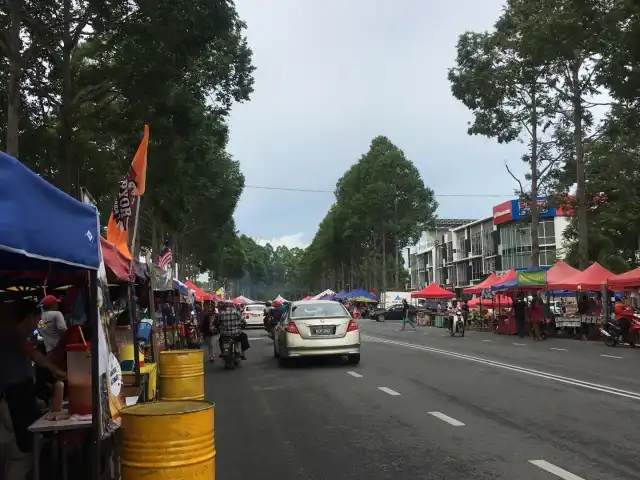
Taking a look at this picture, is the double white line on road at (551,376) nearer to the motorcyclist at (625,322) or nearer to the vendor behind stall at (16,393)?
the motorcyclist at (625,322)

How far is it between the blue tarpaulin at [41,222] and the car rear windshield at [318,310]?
11.3m

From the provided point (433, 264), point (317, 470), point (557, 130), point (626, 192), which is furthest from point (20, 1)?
point (433, 264)

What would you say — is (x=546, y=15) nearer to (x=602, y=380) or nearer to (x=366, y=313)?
(x=602, y=380)

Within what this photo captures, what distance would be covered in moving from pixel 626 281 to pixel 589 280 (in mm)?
2504

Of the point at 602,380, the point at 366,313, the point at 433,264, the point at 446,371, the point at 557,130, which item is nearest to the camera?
the point at 602,380

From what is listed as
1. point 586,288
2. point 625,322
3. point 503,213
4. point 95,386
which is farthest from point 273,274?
point 95,386

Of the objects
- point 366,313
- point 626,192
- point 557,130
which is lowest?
point 366,313

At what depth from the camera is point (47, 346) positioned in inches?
390

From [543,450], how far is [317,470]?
235 cm

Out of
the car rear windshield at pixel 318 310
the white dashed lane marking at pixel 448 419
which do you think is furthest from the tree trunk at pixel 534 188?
the white dashed lane marking at pixel 448 419

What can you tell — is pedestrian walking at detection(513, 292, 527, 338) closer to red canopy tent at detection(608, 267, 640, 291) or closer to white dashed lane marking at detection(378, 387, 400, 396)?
red canopy tent at detection(608, 267, 640, 291)

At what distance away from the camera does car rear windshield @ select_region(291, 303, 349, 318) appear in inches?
601

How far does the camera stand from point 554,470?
19.2 feet

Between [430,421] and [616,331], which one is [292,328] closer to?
[430,421]
